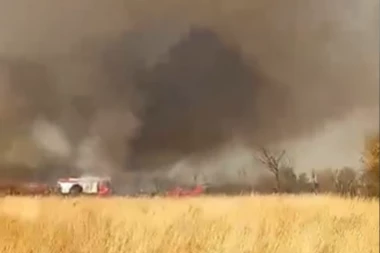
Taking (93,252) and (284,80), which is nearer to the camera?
(93,252)

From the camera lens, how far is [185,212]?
1.35 m

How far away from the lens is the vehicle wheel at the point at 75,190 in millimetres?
1286

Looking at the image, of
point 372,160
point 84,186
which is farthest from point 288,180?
point 84,186

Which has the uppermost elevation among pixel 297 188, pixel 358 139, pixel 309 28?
pixel 309 28

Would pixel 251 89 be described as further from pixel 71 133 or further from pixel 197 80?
pixel 71 133

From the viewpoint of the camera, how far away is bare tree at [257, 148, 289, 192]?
1.40m

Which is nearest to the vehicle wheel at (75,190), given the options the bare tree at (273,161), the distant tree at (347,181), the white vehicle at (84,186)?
the white vehicle at (84,186)

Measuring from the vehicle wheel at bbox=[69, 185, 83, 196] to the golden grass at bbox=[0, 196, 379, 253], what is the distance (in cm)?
1

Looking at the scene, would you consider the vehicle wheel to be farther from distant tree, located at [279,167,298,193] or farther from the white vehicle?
distant tree, located at [279,167,298,193]

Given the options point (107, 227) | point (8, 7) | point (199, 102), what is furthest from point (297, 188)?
point (8, 7)

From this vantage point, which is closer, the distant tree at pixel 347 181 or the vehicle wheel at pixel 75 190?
the vehicle wheel at pixel 75 190

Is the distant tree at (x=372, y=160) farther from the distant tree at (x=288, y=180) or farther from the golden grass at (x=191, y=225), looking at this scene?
the distant tree at (x=288, y=180)

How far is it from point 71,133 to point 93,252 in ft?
A: 0.70

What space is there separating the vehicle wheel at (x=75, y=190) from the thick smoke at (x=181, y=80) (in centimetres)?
3
